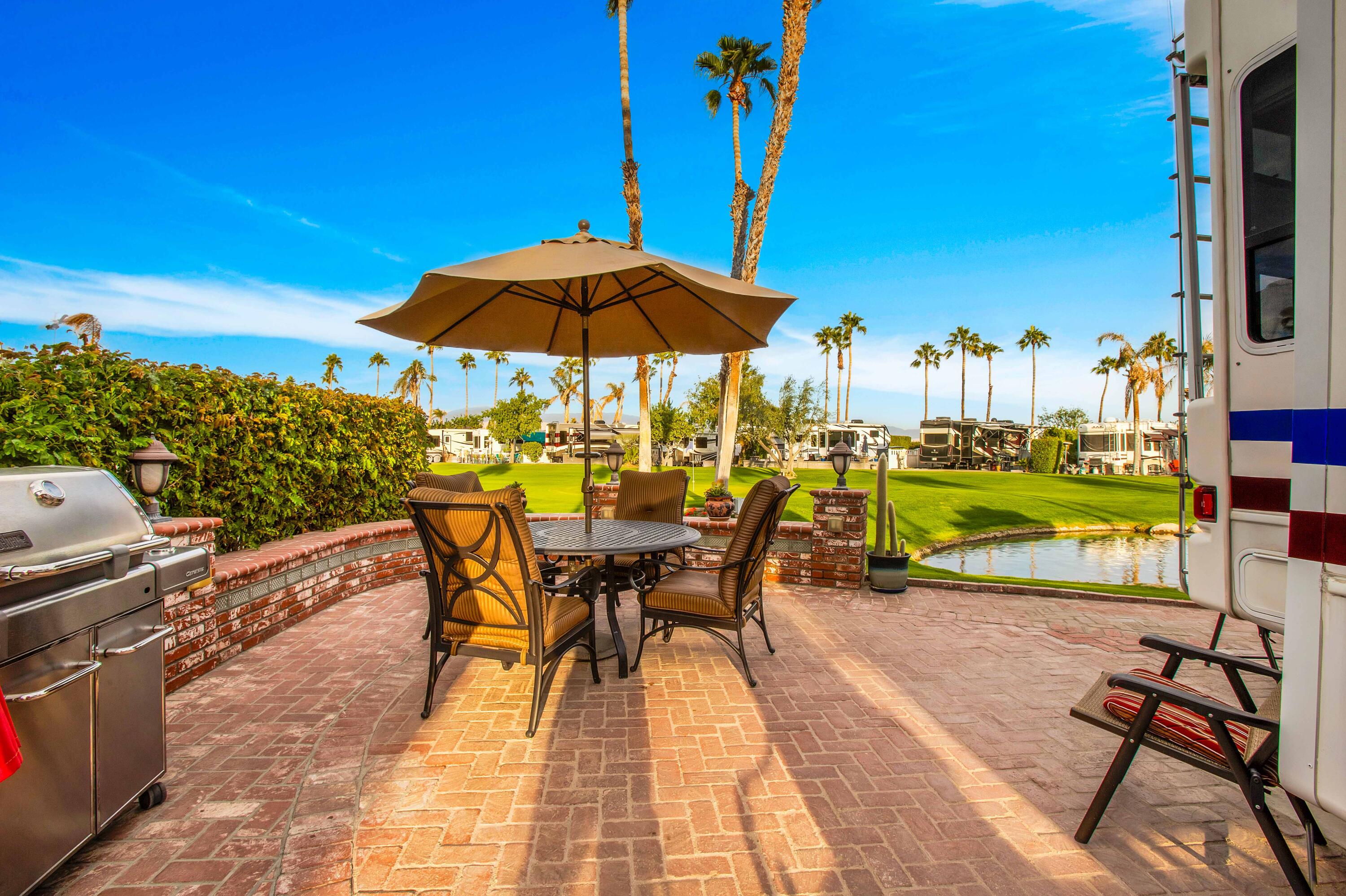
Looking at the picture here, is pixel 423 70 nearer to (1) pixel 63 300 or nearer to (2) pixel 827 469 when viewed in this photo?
(1) pixel 63 300

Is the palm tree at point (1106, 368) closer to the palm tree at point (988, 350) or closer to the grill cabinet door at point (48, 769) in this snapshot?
the palm tree at point (988, 350)

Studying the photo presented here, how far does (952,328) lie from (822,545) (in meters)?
48.9

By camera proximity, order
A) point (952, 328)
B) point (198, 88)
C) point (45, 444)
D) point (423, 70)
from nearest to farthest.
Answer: point (45, 444) < point (198, 88) < point (423, 70) < point (952, 328)

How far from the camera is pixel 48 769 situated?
1.61m

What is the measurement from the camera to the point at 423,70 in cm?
1133

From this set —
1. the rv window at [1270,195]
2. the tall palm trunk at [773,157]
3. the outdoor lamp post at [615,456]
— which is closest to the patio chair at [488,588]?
the rv window at [1270,195]

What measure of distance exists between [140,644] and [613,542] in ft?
7.13

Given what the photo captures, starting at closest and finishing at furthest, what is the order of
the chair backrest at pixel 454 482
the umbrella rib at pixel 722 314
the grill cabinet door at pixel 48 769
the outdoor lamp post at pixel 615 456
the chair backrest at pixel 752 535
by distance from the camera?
the grill cabinet door at pixel 48 769 → the chair backrest at pixel 752 535 → the umbrella rib at pixel 722 314 → the chair backrest at pixel 454 482 → the outdoor lamp post at pixel 615 456

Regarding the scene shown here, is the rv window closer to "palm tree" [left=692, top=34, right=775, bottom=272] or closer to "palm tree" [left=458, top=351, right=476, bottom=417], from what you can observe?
"palm tree" [left=692, top=34, right=775, bottom=272]

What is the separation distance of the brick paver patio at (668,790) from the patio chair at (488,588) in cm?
34

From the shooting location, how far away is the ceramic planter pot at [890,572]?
18.9 feet

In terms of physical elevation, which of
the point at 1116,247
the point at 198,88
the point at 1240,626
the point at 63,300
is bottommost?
the point at 1240,626

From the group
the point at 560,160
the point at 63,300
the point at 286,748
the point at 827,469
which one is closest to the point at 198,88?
the point at 63,300

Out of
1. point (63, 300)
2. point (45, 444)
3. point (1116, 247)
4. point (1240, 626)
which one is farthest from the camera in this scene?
point (1116, 247)
